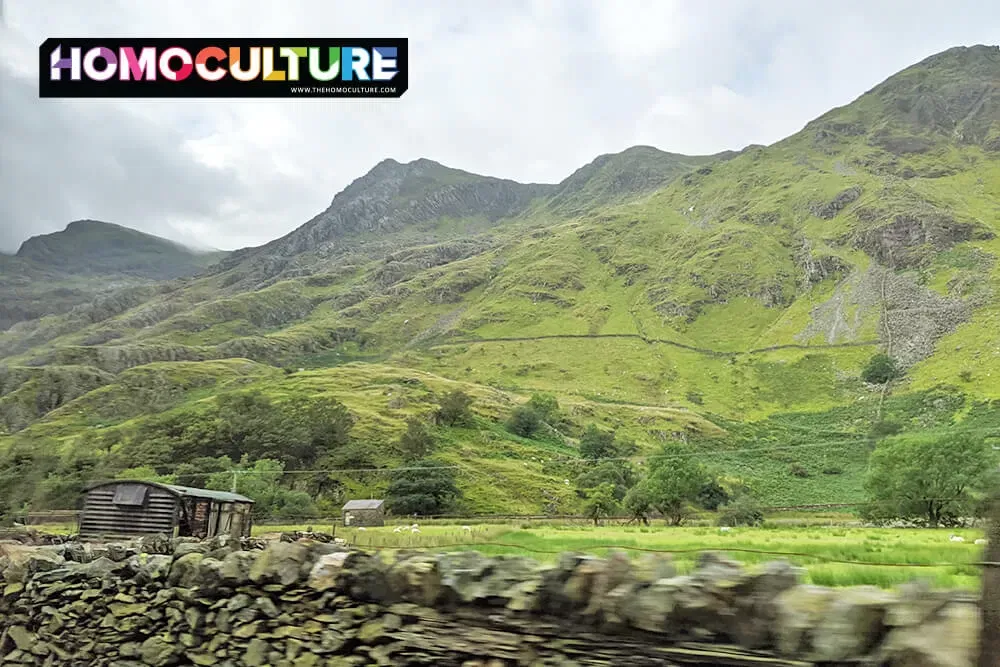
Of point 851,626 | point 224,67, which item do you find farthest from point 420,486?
point 851,626

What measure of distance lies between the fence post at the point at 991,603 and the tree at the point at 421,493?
3911 cm

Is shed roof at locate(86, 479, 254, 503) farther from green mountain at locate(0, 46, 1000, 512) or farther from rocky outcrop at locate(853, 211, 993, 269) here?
rocky outcrop at locate(853, 211, 993, 269)

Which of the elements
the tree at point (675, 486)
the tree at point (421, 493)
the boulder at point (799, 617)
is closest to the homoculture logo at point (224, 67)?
the boulder at point (799, 617)

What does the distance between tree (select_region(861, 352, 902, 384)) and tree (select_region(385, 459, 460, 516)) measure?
96.9 metres

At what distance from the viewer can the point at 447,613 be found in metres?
5.38

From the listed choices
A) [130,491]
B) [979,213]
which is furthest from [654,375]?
[130,491]

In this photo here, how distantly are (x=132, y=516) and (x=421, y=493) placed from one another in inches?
817

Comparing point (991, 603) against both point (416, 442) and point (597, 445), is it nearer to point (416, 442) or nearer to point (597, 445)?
point (416, 442)

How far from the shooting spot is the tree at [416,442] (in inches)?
2314

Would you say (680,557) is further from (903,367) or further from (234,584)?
(903,367)

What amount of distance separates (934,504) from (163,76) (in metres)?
23.9

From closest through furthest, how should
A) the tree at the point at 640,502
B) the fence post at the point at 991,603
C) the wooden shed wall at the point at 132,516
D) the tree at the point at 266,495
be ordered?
the fence post at the point at 991,603
the wooden shed wall at the point at 132,516
the tree at the point at 640,502
the tree at the point at 266,495

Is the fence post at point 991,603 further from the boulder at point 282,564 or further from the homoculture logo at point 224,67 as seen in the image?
the homoculture logo at point 224,67

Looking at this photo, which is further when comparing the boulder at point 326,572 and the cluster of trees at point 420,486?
the cluster of trees at point 420,486
